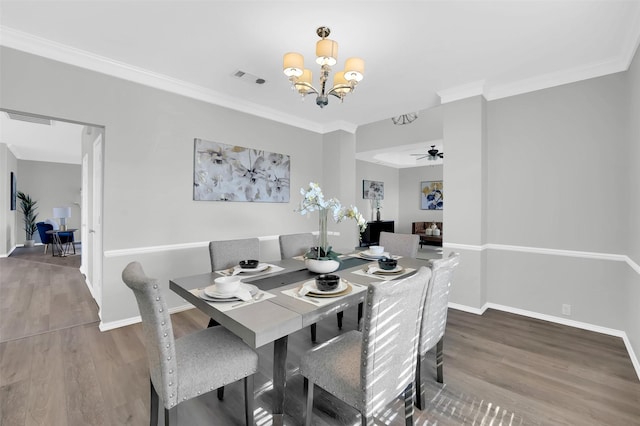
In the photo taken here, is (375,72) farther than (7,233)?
No

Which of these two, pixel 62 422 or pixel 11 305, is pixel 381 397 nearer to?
pixel 62 422

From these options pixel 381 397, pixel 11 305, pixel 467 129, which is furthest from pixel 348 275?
pixel 11 305

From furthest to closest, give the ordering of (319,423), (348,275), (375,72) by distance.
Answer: (375,72) → (348,275) → (319,423)

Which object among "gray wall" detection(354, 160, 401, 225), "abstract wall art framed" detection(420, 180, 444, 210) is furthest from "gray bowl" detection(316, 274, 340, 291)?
"abstract wall art framed" detection(420, 180, 444, 210)

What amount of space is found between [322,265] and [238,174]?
221cm

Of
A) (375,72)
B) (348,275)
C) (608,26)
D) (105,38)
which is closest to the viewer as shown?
(348,275)

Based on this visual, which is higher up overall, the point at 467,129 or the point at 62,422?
the point at 467,129

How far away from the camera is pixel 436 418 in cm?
172

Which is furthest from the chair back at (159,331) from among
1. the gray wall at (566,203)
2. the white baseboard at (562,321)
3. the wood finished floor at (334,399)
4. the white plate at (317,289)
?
the gray wall at (566,203)

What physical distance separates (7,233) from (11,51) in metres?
6.80

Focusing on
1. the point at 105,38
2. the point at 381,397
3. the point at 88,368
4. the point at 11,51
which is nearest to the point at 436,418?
the point at 381,397

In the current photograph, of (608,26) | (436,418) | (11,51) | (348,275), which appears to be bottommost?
(436,418)

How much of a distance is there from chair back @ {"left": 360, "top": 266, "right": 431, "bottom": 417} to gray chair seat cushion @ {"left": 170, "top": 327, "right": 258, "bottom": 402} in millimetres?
637

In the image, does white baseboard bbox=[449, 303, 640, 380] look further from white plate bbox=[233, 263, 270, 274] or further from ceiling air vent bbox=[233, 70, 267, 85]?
ceiling air vent bbox=[233, 70, 267, 85]
